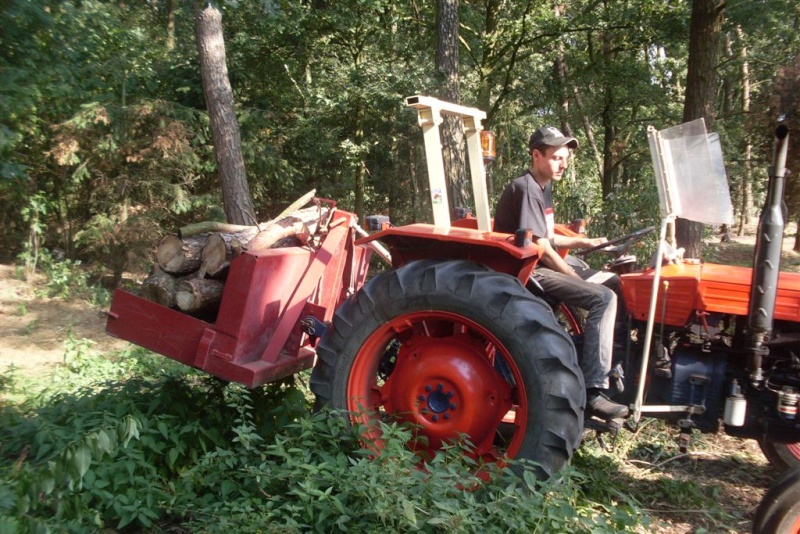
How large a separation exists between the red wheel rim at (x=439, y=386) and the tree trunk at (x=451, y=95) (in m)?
5.54

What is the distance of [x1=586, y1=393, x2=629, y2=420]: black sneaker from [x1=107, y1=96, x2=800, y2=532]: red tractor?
0.08m

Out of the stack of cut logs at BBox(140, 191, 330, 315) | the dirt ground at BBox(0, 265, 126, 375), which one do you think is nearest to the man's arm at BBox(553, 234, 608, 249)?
the stack of cut logs at BBox(140, 191, 330, 315)

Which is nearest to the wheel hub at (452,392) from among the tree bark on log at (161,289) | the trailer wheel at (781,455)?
the tree bark on log at (161,289)

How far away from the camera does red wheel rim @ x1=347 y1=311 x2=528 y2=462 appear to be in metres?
3.21

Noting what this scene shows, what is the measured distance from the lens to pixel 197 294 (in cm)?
349

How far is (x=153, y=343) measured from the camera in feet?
11.2

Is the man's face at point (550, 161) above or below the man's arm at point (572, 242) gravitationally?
above

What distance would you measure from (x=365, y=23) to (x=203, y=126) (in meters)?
4.29

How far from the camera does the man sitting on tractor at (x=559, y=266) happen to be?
320 cm

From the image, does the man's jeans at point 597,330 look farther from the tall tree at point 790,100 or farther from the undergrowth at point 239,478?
the tall tree at point 790,100

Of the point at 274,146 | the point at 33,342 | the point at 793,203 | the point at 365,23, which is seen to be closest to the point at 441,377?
the point at 33,342

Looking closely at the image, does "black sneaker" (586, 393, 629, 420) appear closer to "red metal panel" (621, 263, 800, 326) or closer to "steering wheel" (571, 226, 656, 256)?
"red metal panel" (621, 263, 800, 326)

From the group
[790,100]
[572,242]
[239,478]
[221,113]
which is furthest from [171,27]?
[239,478]

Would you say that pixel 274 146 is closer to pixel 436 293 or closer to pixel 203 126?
pixel 203 126
